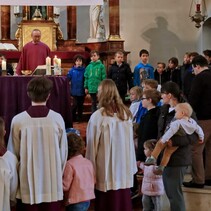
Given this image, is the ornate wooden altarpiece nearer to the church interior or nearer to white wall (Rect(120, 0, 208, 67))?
the church interior

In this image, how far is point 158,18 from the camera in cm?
1291

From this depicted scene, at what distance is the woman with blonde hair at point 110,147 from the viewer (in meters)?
3.92

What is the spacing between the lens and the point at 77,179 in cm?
369

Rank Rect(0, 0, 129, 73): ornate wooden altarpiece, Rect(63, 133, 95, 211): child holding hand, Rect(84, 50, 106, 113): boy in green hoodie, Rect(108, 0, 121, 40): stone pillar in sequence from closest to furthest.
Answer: Rect(63, 133, 95, 211): child holding hand
Rect(84, 50, 106, 113): boy in green hoodie
Rect(0, 0, 129, 73): ornate wooden altarpiece
Rect(108, 0, 121, 40): stone pillar

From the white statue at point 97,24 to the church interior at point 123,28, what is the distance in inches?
2.0

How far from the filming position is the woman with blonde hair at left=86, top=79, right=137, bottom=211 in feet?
12.8

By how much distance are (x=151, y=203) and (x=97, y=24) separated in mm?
7843

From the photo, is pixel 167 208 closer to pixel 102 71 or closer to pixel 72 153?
pixel 72 153

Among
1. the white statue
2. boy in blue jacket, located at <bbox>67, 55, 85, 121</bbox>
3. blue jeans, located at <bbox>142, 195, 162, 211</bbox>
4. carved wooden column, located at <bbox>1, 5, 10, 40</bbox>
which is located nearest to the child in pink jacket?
blue jeans, located at <bbox>142, 195, 162, 211</bbox>

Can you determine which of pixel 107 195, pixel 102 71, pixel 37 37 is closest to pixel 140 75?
pixel 102 71

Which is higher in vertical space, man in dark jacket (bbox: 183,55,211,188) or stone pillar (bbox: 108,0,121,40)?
stone pillar (bbox: 108,0,121,40)

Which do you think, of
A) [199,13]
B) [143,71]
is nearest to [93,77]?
[143,71]

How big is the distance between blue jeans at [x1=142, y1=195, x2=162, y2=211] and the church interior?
6.79m

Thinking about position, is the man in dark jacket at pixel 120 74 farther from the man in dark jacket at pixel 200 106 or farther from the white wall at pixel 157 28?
the white wall at pixel 157 28
